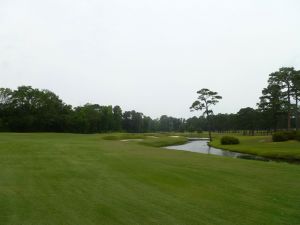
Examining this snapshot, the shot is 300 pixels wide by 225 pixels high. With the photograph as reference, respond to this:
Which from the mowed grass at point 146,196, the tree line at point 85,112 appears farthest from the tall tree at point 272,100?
the mowed grass at point 146,196

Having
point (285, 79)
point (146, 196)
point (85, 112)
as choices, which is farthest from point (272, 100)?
point (85, 112)

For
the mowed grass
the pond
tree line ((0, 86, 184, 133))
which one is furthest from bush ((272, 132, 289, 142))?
tree line ((0, 86, 184, 133))

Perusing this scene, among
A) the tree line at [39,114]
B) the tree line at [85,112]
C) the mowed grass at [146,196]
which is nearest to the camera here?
the mowed grass at [146,196]

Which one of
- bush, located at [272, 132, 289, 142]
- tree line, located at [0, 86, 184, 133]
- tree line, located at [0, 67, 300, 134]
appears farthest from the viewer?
tree line, located at [0, 86, 184, 133]

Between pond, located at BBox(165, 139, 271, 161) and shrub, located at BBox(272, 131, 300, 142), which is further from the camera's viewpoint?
shrub, located at BBox(272, 131, 300, 142)

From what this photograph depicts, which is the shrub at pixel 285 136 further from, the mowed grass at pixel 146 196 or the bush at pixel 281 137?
the mowed grass at pixel 146 196

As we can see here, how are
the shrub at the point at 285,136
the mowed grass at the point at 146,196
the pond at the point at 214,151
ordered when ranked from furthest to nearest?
1. the shrub at the point at 285,136
2. the pond at the point at 214,151
3. the mowed grass at the point at 146,196

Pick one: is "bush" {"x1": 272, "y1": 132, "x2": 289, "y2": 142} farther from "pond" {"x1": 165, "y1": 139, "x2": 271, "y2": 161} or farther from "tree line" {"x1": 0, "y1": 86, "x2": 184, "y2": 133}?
"tree line" {"x1": 0, "y1": 86, "x2": 184, "y2": 133}

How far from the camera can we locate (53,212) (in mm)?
8422

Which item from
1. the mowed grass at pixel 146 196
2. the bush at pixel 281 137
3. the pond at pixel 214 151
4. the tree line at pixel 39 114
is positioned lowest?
the pond at pixel 214 151

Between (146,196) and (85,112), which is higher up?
(85,112)

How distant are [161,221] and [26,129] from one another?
89003 mm

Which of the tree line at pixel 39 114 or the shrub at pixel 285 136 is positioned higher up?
the tree line at pixel 39 114

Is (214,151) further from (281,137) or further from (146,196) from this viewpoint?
(146,196)
